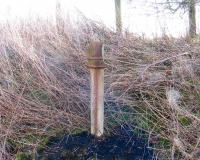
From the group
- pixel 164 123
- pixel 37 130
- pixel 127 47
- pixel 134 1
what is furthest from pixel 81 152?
pixel 134 1

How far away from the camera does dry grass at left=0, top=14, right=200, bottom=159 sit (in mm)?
3145

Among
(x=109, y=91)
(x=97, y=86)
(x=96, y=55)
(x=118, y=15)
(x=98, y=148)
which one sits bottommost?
(x=98, y=148)

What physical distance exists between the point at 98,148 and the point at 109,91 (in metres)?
0.79

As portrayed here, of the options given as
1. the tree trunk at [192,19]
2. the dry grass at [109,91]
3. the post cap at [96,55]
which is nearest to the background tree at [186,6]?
the tree trunk at [192,19]

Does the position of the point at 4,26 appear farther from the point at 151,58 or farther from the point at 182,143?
the point at 182,143

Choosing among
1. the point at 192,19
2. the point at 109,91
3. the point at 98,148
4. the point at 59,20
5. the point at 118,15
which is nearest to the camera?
the point at 98,148

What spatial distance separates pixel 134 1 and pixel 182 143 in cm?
483

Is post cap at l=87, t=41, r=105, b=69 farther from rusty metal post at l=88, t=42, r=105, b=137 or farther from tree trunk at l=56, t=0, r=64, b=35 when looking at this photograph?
tree trunk at l=56, t=0, r=64, b=35

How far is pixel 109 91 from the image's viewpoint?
3633 millimetres

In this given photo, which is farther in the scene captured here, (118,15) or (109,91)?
(118,15)

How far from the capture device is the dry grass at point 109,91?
3145 millimetres

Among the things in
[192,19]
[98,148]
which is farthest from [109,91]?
[192,19]

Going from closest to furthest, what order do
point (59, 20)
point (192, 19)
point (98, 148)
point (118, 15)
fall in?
point (98, 148)
point (59, 20)
point (118, 15)
point (192, 19)

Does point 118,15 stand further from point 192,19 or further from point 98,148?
point 98,148
